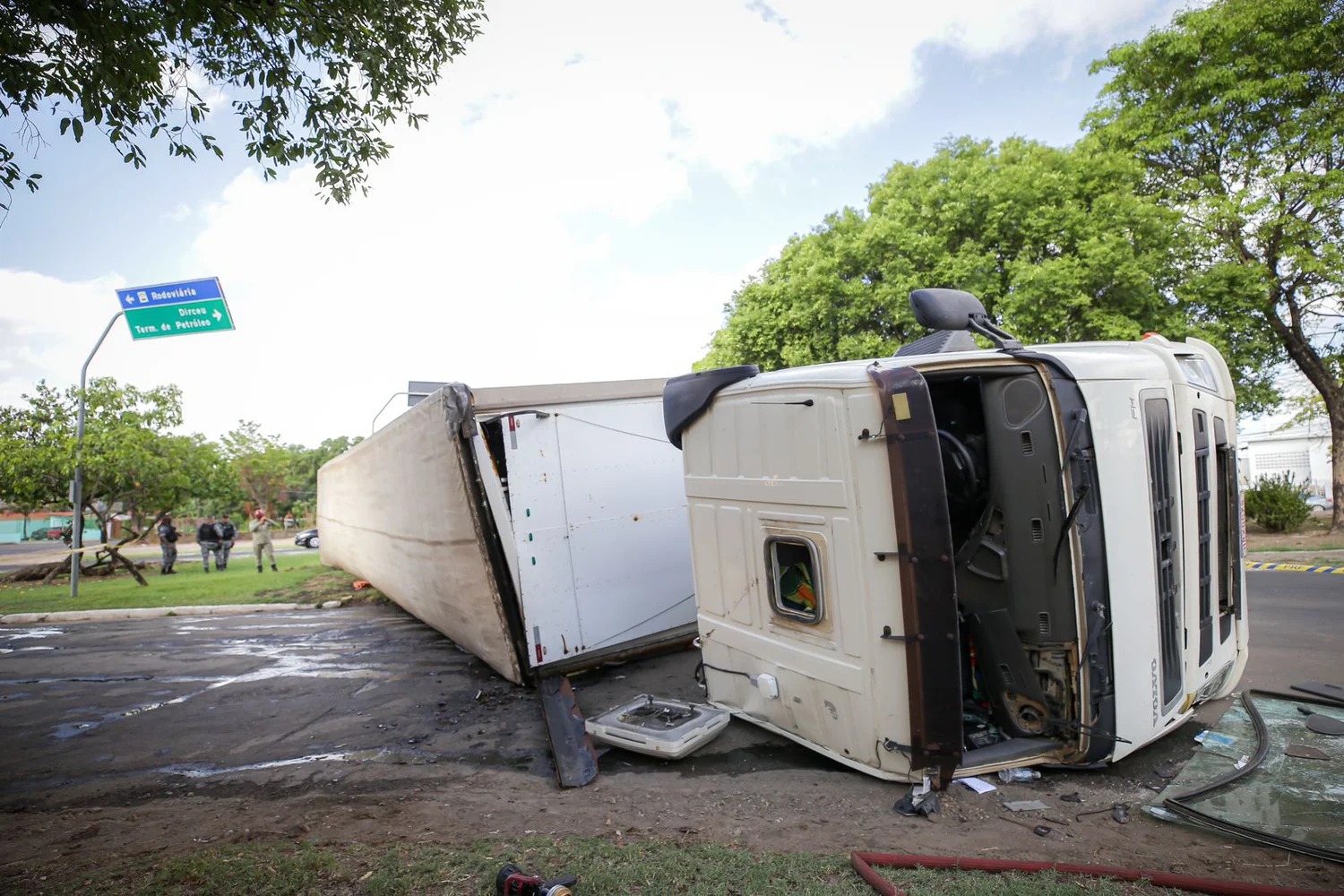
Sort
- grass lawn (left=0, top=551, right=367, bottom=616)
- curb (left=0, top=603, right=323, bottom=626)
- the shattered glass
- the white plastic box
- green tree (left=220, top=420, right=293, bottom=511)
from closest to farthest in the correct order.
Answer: the shattered glass < the white plastic box < curb (left=0, top=603, right=323, bottom=626) < grass lawn (left=0, top=551, right=367, bottom=616) < green tree (left=220, top=420, right=293, bottom=511)

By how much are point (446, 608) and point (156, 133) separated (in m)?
4.65

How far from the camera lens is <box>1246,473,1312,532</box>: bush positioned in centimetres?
1504

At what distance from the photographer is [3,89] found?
13.7 ft

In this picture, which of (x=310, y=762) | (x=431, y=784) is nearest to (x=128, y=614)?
(x=310, y=762)

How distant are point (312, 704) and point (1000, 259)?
1432cm

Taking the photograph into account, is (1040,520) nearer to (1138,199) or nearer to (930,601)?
(930,601)

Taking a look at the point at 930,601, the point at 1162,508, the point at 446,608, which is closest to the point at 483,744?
the point at 446,608

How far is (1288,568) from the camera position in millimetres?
10039

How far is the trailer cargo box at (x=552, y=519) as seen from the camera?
5582 millimetres

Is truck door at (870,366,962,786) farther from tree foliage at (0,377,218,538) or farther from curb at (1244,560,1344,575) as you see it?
tree foliage at (0,377,218,538)

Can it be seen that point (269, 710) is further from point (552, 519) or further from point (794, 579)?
point (794, 579)

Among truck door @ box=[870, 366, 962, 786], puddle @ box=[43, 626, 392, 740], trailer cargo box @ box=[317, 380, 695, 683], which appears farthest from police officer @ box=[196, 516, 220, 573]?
truck door @ box=[870, 366, 962, 786]

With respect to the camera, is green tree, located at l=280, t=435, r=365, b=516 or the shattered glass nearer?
the shattered glass

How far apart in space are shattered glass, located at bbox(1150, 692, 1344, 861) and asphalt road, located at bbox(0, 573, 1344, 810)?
8.8 inches
